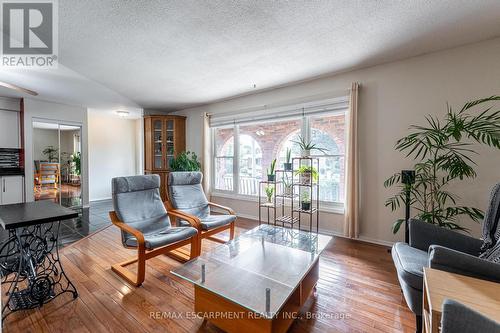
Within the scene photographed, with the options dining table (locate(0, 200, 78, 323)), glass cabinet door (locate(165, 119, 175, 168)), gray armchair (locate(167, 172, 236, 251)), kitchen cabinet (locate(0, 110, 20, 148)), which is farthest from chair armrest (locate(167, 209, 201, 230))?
kitchen cabinet (locate(0, 110, 20, 148))

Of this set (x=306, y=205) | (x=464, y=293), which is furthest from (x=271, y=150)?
(x=464, y=293)

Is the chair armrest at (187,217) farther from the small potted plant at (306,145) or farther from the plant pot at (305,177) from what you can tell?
the small potted plant at (306,145)

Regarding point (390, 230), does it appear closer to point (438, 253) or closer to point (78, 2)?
point (438, 253)

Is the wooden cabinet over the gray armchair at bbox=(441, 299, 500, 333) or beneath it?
over

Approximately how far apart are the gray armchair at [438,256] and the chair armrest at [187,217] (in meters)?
1.97

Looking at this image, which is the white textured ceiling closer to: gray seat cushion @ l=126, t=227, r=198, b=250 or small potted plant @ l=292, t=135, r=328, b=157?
small potted plant @ l=292, t=135, r=328, b=157

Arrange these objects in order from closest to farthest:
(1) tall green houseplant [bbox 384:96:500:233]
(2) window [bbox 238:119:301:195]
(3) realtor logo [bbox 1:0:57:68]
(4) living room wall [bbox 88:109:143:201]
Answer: (3) realtor logo [bbox 1:0:57:68] < (1) tall green houseplant [bbox 384:96:500:233] < (2) window [bbox 238:119:301:195] < (4) living room wall [bbox 88:109:143:201]

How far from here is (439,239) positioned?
180 cm

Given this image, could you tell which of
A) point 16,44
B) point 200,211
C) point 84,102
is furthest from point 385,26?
point 84,102

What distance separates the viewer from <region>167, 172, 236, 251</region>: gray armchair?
2.74m

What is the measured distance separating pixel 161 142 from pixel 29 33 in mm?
3161

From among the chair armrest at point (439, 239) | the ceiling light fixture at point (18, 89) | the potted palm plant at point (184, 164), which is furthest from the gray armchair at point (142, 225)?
the ceiling light fixture at point (18, 89)

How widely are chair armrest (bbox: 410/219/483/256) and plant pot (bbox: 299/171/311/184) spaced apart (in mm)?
1436

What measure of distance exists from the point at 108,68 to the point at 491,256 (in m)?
4.35
